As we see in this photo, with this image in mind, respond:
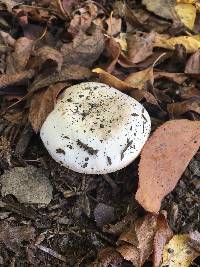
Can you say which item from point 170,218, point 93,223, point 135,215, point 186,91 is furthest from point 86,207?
point 186,91

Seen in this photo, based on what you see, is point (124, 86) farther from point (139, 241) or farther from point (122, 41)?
point (139, 241)

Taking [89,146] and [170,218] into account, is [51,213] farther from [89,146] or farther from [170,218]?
[170,218]

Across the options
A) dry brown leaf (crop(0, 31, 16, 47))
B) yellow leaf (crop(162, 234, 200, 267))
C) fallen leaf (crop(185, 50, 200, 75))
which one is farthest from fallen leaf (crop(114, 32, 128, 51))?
yellow leaf (crop(162, 234, 200, 267))

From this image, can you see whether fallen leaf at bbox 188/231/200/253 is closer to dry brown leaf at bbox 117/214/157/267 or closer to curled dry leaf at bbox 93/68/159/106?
dry brown leaf at bbox 117/214/157/267

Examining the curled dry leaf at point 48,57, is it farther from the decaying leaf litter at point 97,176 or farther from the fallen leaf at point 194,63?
the fallen leaf at point 194,63

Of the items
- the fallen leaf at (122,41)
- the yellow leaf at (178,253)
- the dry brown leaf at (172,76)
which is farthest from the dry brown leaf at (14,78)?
the yellow leaf at (178,253)

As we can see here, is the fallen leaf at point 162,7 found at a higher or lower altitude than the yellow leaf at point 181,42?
higher

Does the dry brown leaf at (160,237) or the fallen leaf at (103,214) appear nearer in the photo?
the dry brown leaf at (160,237)
